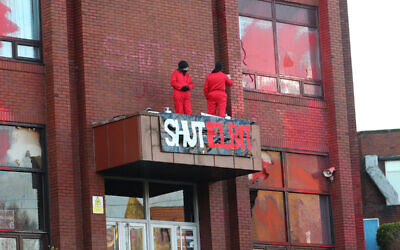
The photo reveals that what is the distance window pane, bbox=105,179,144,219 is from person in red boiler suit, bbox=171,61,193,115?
2136 mm

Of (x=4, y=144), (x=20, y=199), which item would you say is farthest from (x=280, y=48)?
(x=20, y=199)

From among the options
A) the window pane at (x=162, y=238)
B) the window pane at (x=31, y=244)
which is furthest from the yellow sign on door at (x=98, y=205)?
the window pane at (x=162, y=238)

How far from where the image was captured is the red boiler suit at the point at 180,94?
77.3 feet

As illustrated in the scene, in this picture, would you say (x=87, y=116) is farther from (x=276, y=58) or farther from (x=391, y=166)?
(x=391, y=166)

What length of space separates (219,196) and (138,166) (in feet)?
10.7

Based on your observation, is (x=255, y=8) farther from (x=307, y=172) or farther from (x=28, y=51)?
(x=28, y=51)

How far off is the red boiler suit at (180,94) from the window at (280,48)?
11.1 ft

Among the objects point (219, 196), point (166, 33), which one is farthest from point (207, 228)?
point (166, 33)

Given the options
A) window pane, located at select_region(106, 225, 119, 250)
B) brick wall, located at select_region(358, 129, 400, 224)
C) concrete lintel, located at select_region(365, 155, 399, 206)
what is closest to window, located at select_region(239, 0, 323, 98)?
window pane, located at select_region(106, 225, 119, 250)

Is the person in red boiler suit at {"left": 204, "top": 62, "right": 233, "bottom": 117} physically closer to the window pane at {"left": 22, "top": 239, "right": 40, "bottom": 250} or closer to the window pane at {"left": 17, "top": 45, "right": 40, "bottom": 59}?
the window pane at {"left": 17, "top": 45, "right": 40, "bottom": 59}

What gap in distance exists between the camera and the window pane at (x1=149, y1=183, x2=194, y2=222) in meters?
24.5

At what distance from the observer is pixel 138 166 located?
22547mm

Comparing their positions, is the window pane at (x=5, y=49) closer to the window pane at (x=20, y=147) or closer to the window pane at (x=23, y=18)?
the window pane at (x=23, y=18)

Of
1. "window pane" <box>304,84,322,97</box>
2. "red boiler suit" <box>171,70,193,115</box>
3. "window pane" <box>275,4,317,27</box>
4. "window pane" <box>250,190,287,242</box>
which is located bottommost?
"window pane" <box>250,190,287,242</box>
